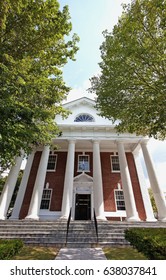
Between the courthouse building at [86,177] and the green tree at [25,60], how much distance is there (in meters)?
8.08

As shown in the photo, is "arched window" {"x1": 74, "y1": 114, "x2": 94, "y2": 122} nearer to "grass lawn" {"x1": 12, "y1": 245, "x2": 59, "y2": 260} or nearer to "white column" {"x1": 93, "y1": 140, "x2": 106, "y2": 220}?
"white column" {"x1": 93, "y1": 140, "x2": 106, "y2": 220}

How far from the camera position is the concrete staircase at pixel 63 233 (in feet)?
28.0

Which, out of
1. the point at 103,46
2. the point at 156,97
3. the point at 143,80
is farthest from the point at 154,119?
the point at 103,46

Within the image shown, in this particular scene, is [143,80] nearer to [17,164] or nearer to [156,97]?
[156,97]

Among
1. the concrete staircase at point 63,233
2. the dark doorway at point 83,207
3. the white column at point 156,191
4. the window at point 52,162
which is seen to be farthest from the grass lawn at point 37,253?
the window at point 52,162

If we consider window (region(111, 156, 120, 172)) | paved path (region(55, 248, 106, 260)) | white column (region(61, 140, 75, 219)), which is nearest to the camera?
paved path (region(55, 248, 106, 260))

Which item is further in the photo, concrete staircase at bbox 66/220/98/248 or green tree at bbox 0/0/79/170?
concrete staircase at bbox 66/220/98/248

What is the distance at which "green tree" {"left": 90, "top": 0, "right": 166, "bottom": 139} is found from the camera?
7.43m

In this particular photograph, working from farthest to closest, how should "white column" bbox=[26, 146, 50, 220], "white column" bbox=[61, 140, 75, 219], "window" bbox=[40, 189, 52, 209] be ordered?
"window" bbox=[40, 189, 52, 209]
"white column" bbox=[61, 140, 75, 219]
"white column" bbox=[26, 146, 50, 220]

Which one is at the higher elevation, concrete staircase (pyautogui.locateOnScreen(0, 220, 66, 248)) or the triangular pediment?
the triangular pediment

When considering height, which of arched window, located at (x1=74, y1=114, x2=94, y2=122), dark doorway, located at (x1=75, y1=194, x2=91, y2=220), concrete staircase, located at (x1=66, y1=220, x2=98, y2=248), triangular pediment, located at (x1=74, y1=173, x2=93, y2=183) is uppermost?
arched window, located at (x1=74, y1=114, x2=94, y2=122)

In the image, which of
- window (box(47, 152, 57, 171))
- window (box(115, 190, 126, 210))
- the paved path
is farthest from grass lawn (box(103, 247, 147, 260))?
window (box(47, 152, 57, 171))

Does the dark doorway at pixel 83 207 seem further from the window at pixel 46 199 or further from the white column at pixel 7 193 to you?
the white column at pixel 7 193

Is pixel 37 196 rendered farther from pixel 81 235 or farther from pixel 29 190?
pixel 81 235
